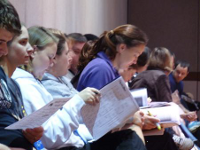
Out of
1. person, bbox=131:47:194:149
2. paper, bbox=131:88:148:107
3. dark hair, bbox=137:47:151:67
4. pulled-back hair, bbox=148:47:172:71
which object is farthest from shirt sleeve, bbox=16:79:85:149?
pulled-back hair, bbox=148:47:172:71

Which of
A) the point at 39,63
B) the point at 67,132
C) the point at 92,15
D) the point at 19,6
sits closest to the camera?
the point at 67,132

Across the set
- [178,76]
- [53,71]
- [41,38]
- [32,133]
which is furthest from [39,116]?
[178,76]

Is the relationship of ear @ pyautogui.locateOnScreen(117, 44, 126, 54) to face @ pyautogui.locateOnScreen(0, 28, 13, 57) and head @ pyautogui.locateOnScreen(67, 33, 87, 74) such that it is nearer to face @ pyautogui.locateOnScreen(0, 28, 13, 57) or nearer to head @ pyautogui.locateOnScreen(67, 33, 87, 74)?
head @ pyautogui.locateOnScreen(67, 33, 87, 74)

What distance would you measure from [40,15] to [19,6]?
392 mm

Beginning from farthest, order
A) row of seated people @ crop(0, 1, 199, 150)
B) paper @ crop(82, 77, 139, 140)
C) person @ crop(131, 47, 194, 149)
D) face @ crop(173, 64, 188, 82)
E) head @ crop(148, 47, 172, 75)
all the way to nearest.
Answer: face @ crop(173, 64, 188, 82)
head @ crop(148, 47, 172, 75)
person @ crop(131, 47, 194, 149)
paper @ crop(82, 77, 139, 140)
row of seated people @ crop(0, 1, 199, 150)

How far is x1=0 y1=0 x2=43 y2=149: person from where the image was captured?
1.64m

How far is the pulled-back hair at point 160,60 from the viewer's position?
4.49 meters

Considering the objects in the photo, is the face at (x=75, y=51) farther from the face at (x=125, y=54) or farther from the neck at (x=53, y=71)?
the neck at (x=53, y=71)

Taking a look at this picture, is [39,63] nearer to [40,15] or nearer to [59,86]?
[59,86]

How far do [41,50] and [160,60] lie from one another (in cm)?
247

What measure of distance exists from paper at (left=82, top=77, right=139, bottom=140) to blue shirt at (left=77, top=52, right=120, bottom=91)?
0.38 metres

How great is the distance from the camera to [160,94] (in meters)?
3.99

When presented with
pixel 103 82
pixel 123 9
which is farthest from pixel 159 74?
pixel 123 9

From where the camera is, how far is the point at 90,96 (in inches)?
83.0
